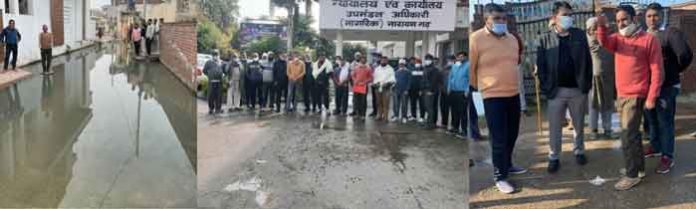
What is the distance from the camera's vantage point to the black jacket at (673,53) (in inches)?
152

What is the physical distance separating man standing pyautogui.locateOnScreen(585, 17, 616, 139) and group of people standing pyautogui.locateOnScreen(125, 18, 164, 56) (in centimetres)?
826

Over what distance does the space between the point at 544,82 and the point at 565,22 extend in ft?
1.25

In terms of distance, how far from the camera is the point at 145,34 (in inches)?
486

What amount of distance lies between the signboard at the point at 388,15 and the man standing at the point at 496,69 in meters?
0.42

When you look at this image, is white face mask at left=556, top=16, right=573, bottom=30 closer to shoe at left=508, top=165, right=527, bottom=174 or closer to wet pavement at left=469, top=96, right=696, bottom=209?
wet pavement at left=469, top=96, right=696, bottom=209

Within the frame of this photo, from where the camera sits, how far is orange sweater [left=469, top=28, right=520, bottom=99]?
2.98 meters

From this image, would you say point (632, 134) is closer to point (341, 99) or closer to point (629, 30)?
point (629, 30)

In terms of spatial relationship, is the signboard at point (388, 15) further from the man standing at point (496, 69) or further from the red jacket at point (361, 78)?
the red jacket at point (361, 78)

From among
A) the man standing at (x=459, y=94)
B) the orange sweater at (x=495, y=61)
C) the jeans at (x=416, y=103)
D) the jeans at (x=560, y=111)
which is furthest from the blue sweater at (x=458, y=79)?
the jeans at (x=560, y=111)

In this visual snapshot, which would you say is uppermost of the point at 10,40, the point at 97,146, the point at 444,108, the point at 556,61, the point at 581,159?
the point at 10,40

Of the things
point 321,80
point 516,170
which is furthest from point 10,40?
point 516,170

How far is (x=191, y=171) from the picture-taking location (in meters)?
3.96

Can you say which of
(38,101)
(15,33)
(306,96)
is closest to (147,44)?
(15,33)

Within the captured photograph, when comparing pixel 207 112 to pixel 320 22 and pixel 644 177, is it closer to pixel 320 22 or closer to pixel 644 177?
pixel 320 22
